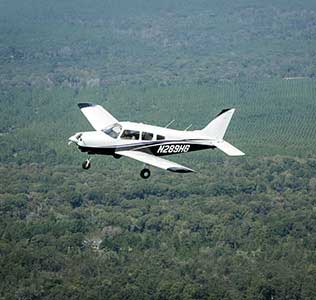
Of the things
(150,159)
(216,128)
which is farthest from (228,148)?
(150,159)

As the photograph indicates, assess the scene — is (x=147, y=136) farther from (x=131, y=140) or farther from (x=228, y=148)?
(x=228, y=148)

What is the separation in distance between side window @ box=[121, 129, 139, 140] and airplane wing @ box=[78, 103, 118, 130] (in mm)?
3943

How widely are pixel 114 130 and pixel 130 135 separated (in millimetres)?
841

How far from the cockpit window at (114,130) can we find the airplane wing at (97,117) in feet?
11.3

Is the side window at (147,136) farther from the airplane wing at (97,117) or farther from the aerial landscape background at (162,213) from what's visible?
the aerial landscape background at (162,213)

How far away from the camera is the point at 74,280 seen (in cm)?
10225

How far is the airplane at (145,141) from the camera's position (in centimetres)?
6188

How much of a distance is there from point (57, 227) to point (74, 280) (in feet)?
65.1

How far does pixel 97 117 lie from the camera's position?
6788cm

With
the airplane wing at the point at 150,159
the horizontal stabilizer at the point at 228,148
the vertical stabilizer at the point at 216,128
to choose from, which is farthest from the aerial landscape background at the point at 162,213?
the airplane wing at the point at 150,159

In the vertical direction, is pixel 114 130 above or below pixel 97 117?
above

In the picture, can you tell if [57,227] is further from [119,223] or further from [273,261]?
[273,261]

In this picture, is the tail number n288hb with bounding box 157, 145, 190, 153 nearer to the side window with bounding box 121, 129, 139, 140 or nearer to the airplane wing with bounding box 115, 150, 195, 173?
the airplane wing with bounding box 115, 150, 195, 173

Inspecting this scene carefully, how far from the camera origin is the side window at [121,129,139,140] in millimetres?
62500
